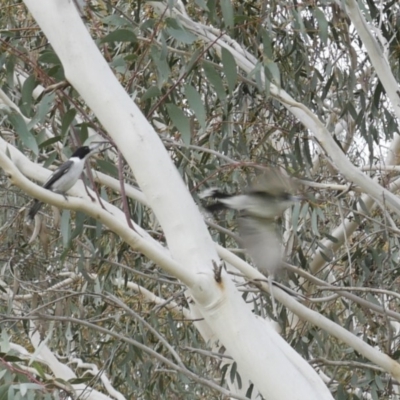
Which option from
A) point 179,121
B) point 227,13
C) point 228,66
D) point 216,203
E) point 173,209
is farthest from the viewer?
point 216,203

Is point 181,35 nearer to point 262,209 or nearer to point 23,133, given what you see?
point 23,133

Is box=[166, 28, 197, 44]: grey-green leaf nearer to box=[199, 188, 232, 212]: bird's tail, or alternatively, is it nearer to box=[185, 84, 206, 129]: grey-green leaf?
box=[185, 84, 206, 129]: grey-green leaf

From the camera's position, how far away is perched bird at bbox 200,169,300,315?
270 centimetres

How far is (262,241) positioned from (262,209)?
0.46 ft

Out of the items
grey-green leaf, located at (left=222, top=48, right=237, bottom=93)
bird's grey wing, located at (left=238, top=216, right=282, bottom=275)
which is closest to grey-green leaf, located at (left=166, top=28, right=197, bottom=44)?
grey-green leaf, located at (left=222, top=48, right=237, bottom=93)

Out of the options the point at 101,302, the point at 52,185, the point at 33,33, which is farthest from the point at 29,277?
the point at 52,185

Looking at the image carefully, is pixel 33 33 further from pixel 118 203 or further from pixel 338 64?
pixel 338 64

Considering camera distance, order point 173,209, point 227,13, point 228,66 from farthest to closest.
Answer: point 227,13 < point 228,66 < point 173,209

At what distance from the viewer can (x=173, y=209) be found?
69.9 inches

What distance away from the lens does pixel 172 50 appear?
3004 mm

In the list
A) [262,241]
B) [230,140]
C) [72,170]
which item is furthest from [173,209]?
[230,140]

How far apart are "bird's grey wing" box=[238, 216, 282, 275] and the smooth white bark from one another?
38.2 inches

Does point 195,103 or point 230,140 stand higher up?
point 195,103

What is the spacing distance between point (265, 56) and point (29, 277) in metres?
2.24
